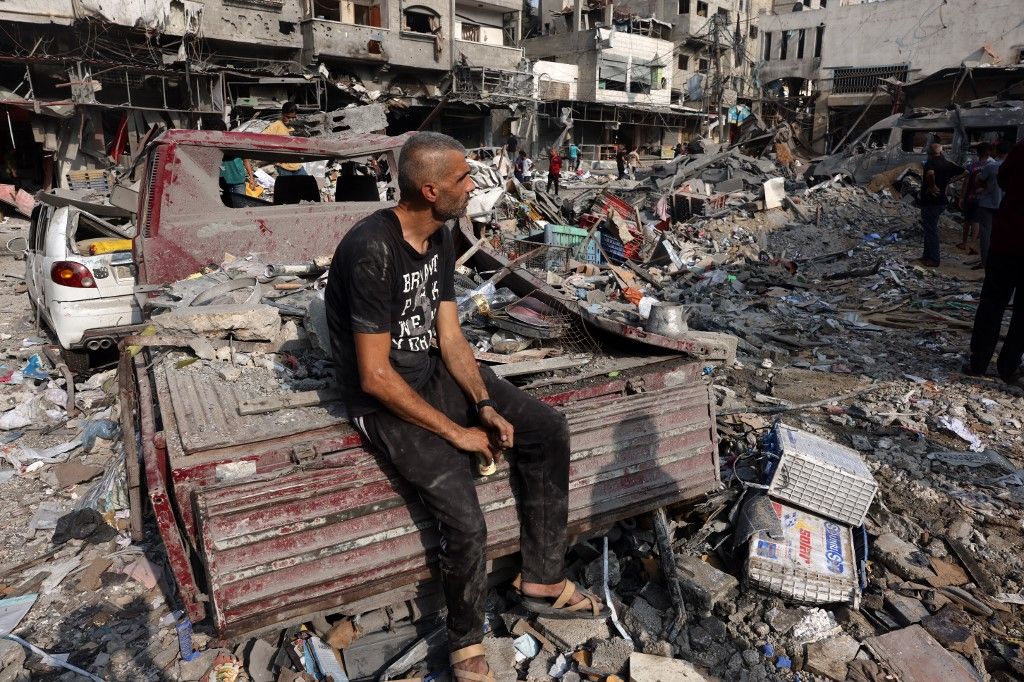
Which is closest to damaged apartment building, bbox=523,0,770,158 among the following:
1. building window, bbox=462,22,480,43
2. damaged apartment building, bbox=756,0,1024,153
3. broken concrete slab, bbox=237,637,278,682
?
damaged apartment building, bbox=756,0,1024,153

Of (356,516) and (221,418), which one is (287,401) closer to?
(221,418)

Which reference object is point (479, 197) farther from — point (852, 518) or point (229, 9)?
point (229, 9)

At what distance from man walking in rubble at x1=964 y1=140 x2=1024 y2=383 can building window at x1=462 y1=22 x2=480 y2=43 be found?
3073 centimetres

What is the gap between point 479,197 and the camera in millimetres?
9953

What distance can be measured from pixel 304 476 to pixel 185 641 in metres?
1.04

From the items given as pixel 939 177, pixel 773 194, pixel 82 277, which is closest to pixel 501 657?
pixel 82 277

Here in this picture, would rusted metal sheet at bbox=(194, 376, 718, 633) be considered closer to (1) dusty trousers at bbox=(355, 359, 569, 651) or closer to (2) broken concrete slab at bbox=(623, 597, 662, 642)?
(1) dusty trousers at bbox=(355, 359, 569, 651)

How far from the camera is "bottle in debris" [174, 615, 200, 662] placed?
252cm

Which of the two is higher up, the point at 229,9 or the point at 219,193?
the point at 229,9

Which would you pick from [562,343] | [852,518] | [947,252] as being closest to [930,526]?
[852,518]

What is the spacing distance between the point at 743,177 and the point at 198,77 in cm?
1715

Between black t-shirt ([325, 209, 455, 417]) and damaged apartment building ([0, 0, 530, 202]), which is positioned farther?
damaged apartment building ([0, 0, 530, 202])

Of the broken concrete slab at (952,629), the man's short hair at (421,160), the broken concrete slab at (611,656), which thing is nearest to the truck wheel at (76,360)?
the man's short hair at (421,160)

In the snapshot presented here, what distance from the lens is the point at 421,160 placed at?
2.29 metres
